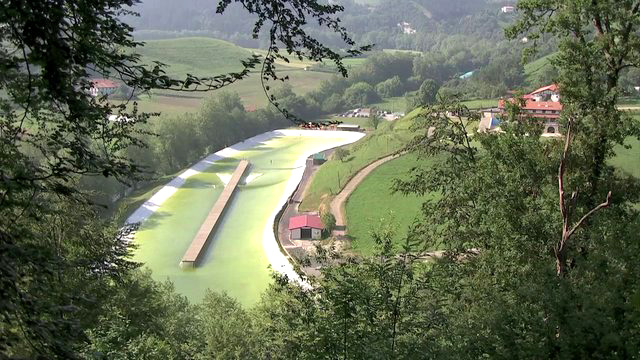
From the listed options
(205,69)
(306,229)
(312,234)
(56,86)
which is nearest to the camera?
(56,86)

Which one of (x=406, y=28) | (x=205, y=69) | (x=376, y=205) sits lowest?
(x=376, y=205)

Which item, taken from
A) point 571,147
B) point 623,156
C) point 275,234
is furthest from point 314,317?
point 623,156

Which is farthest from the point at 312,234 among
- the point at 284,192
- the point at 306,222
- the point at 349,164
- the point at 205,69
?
the point at 205,69

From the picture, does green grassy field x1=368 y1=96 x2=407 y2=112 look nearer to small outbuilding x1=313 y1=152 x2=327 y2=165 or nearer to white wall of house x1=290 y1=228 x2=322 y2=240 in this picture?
small outbuilding x1=313 y1=152 x2=327 y2=165

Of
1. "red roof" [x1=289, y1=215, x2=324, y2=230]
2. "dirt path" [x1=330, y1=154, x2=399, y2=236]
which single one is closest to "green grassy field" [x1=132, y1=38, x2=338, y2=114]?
"dirt path" [x1=330, y1=154, x2=399, y2=236]

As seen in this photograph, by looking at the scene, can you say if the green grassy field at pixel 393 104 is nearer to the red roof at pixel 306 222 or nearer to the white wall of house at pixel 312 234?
the red roof at pixel 306 222

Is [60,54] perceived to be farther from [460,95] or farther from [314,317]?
[460,95]

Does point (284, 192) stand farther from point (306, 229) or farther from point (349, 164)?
point (306, 229)
